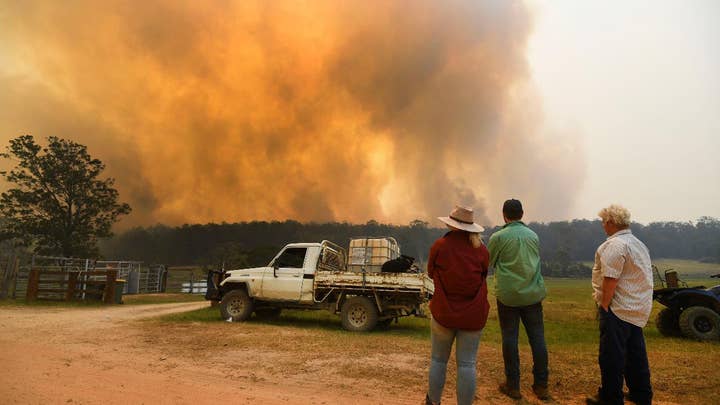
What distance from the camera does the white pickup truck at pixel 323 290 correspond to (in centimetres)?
1005

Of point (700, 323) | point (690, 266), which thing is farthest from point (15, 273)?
point (690, 266)

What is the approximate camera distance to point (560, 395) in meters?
4.71

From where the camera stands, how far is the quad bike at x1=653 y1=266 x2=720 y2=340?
9.11 m

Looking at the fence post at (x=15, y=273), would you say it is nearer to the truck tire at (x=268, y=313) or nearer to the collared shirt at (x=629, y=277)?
the truck tire at (x=268, y=313)

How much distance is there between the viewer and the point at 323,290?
1072cm

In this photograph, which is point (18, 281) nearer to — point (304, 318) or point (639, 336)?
point (304, 318)

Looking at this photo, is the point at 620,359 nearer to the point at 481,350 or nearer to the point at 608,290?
the point at 608,290

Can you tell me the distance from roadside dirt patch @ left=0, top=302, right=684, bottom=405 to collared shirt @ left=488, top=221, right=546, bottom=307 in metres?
1.16

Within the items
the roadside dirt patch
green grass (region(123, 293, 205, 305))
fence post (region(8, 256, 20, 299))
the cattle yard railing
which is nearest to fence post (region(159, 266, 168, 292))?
green grass (region(123, 293, 205, 305))

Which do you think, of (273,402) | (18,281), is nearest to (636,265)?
(273,402)

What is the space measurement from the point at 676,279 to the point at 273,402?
11.5 meters

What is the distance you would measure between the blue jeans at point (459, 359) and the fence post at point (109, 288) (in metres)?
18.9

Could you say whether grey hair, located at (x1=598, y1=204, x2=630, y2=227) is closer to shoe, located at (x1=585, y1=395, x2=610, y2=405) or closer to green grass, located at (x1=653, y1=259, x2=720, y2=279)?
shoe, located at (x1=585, y1=395, x2=610, y2=405)

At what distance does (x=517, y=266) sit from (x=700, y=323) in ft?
26.3
